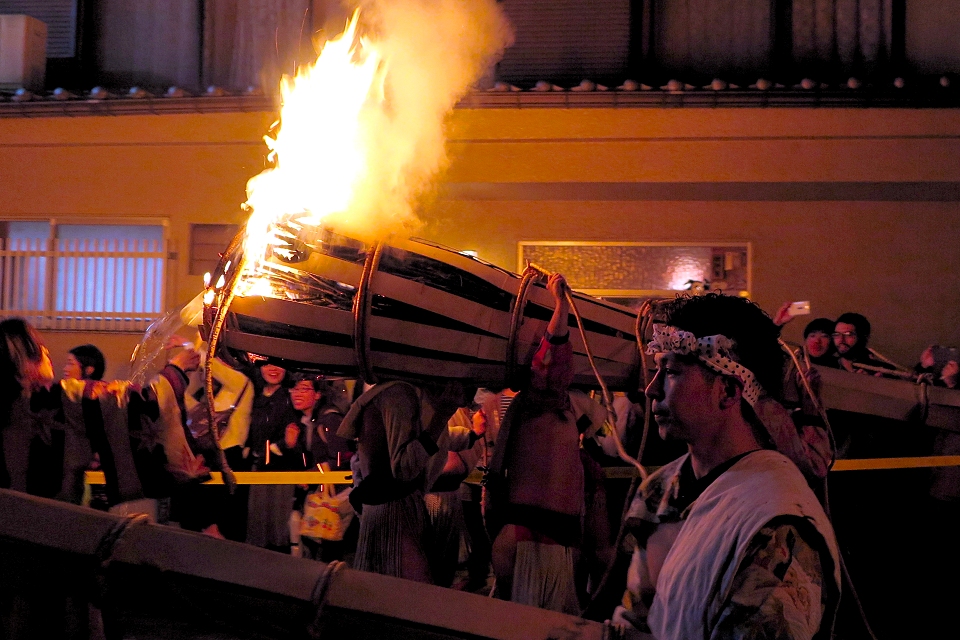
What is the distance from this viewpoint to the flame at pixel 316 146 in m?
3.91

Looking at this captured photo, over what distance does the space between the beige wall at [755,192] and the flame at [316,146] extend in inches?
145

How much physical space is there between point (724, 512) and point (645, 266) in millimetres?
6626

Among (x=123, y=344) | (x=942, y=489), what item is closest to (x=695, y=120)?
(x=942, y=489)

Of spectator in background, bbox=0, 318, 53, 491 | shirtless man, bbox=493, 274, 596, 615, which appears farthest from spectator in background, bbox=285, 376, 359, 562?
spectator in background, bbox=0, 318, 53, 491

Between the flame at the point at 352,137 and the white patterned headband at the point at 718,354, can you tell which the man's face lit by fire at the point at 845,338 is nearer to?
the flame at the point at 352,137

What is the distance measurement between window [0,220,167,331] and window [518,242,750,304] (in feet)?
12.0

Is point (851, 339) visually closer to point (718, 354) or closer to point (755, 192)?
point (755, 192)

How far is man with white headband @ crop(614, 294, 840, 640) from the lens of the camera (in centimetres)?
181

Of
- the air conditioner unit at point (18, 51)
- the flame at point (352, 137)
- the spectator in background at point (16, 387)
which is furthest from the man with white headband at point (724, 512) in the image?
the air conditioner unit at point (18, 51)

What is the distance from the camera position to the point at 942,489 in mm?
5852

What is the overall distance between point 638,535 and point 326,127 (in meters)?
2.69

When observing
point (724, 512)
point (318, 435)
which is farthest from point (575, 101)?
point (724, 512)

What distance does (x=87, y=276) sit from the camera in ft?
29.3

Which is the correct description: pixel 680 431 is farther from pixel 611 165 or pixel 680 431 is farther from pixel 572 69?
pixel 572 69
